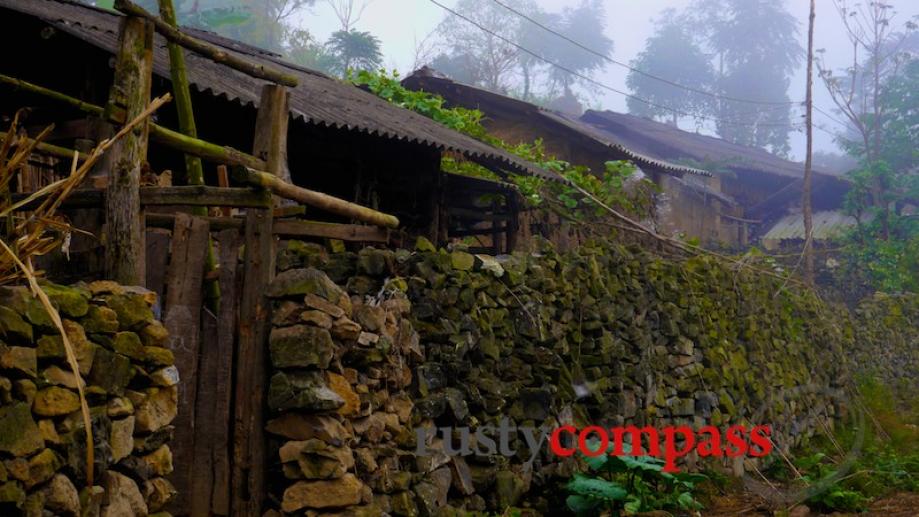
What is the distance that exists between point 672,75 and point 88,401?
49.7m

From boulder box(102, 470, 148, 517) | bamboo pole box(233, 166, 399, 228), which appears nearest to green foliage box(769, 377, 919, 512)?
bamboo pole box(233, 166, 399, 228)

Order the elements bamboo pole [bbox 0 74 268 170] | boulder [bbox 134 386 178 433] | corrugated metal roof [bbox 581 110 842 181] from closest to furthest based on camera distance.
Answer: boulder [bbox 134 386 178 433] → bamboo pole [bbox 0 74 268 170] → corrugated metal roof [bbox 581 110 842 181]

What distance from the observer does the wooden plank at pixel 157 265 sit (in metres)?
3.86

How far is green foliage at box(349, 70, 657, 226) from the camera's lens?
10570 millimetres

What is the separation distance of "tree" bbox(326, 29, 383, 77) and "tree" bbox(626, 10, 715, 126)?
2359cm

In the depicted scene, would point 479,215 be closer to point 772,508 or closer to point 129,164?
point 772,508

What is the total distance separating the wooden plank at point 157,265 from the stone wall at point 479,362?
52 centimetres

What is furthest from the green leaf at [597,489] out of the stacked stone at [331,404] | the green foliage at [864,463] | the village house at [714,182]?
the village house at [714,182]

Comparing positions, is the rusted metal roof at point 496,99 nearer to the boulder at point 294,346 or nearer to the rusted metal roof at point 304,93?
the rusted metal roof at point 304,93

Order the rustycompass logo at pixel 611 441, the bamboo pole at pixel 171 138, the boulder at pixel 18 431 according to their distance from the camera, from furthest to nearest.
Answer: the rustycompass logo at pixel 611 441 < the bamboo pole at pixel 171 138 < the boulder at pixel 18 431

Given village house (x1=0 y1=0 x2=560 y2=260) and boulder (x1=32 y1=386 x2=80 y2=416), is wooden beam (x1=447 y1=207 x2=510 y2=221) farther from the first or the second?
boulder (x1=32 y1=386 x2=80 y2=416)

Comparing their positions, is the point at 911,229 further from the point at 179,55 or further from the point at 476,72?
the point at 179,55

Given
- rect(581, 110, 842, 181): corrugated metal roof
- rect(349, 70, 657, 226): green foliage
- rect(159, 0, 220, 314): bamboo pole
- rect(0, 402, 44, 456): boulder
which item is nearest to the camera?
rect(0, 402, 44, 456): boulder

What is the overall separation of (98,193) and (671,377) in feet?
20.9
